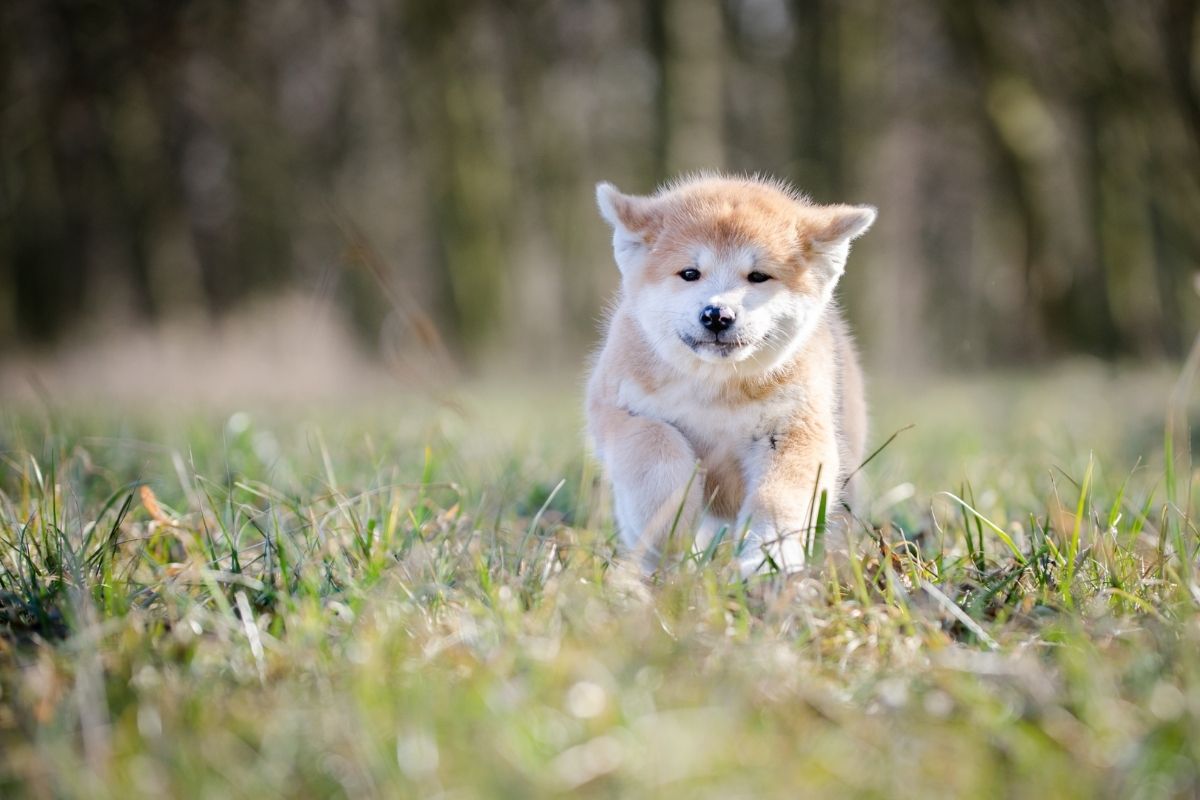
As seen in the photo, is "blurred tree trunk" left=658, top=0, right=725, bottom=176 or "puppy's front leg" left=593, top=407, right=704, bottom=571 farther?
"blurred tree trunk" left=658, top=0, right=725, bottom=176

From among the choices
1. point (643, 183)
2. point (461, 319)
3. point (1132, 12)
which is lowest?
point (461, 319)

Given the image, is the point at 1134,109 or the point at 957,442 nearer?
the point at 957,442

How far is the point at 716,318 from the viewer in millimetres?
3369

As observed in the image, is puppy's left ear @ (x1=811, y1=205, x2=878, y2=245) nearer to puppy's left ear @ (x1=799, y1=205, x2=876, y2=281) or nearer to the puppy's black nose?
puppy's left ear @ (x1=799, y1=205, x2=876, y2=281)

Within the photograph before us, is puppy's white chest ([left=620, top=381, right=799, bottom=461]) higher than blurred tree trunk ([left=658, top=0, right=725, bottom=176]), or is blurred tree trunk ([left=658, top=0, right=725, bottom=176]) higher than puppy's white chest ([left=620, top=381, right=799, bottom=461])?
blurred tree trunk ([left=658, top=0, right=725, bottom=176])

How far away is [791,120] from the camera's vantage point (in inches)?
554

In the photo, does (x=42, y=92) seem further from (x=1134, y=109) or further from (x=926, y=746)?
(x=926, y=746)

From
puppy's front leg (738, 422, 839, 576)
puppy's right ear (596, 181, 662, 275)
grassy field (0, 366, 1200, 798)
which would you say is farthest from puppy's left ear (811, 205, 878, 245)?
grassy field (0, 366, 1200, 798)

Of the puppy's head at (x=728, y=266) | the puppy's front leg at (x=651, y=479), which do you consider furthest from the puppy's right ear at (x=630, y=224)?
the puppy's front leg at (x=651, y=479)

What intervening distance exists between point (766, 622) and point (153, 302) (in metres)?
18.6

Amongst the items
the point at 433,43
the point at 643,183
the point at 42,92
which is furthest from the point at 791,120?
the point at 42,92

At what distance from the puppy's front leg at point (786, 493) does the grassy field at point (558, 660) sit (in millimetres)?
124

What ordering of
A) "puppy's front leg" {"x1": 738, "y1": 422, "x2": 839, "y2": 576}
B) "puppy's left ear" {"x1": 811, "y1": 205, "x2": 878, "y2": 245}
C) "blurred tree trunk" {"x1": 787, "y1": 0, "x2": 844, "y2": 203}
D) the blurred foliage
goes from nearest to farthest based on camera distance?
"puppy's front leg" {"x1": 738, "y1": 422, "x2": 839, "y2": 576}
"puppy's left ear" {"x1": 811, "y1": 205, "x2": 878, "y2": 245}
"blurred tree trunk" {"x1": 787, "y1": 0, "x2": 844, "y2": 203}
the blurred foliage

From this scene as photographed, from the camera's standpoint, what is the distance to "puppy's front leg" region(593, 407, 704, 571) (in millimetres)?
3277
